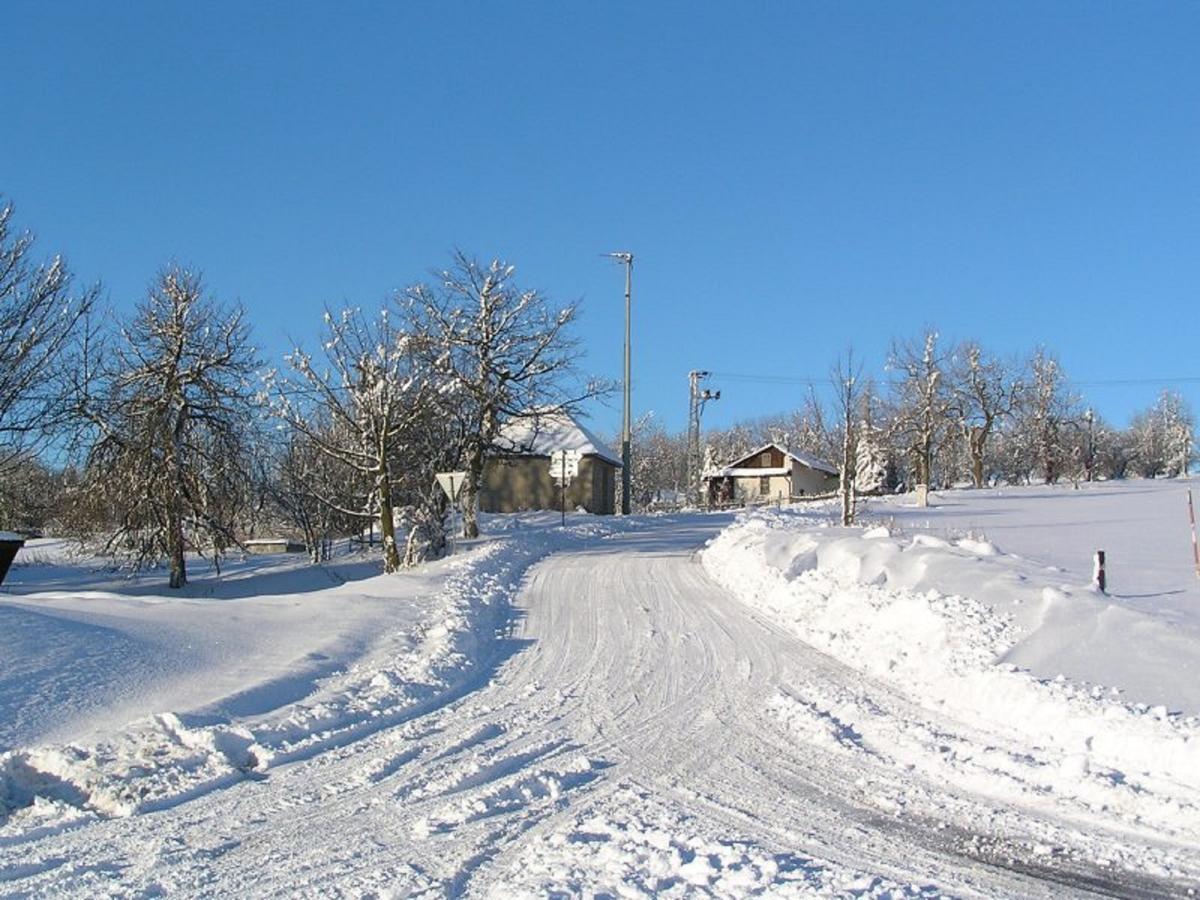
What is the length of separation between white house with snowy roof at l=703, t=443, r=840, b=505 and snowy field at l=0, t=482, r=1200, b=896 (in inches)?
2639

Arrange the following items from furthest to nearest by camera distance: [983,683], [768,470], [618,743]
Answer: [768,470], [983,683], [618,743]

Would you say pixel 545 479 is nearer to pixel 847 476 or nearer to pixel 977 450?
pixel 847 476

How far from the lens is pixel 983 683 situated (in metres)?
9.53

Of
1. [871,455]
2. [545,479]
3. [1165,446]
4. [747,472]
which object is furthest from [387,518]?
[1165,446]

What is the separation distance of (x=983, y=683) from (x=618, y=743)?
3.62 m

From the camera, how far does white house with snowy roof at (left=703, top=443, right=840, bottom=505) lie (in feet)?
271

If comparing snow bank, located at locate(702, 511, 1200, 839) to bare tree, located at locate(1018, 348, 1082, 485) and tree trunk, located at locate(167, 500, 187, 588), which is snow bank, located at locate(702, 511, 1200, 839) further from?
bare tree, located at locate(1018, 348, 1082, 485)

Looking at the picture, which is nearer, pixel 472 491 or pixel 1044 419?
pixel 472 491

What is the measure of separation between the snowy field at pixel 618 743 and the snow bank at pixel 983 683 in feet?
0.12

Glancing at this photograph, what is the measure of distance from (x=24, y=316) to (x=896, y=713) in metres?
26.6

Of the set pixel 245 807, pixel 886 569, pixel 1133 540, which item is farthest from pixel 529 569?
pixel 1133 540

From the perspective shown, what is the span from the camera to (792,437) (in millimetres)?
132500

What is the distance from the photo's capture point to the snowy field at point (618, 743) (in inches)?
219

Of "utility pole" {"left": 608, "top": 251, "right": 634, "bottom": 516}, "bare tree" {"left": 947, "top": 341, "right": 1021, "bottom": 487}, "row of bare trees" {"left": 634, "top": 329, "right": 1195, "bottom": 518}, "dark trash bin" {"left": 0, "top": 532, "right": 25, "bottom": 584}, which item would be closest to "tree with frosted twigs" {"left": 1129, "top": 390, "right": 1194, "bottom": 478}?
"row of bare trees" {"left": 634, "top": 329, "right": 1195, "bottom": 518}
